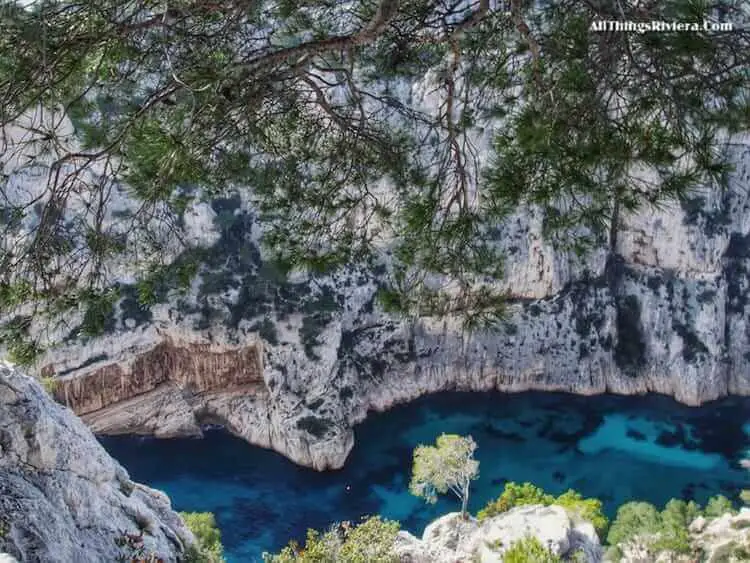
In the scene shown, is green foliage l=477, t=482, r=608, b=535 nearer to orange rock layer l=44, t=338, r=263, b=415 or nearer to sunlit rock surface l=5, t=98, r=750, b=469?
sunlit rock surface l=5, t=98, r=750, b=469

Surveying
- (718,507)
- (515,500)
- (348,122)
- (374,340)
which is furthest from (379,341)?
(348,122)

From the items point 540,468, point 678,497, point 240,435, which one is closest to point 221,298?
point 240,435

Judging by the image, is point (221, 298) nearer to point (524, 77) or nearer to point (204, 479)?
point (204, 479)

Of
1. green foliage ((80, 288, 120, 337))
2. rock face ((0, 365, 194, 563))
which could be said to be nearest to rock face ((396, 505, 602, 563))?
rock face ((0, 365, 194, 563))

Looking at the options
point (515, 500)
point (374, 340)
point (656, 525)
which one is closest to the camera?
point (656, 525)

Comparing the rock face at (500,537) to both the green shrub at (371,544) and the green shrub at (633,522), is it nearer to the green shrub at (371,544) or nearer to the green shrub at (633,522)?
the green shrub at (371,544)

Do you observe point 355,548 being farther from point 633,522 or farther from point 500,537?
point 633,522
